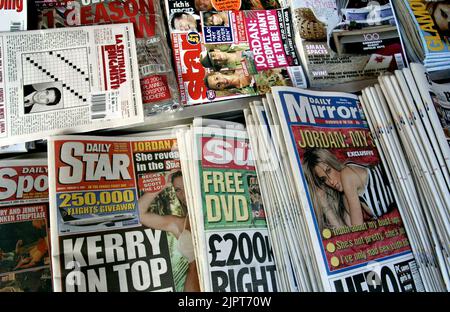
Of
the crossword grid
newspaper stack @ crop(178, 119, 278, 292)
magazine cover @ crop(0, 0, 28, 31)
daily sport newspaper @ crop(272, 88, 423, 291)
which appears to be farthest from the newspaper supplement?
magazine cover @ crop(0, 0, 28, 31)

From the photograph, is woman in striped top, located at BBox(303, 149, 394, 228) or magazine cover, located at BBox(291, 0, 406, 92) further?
magazine cover, located at BBox(291, 0, 406, 92)

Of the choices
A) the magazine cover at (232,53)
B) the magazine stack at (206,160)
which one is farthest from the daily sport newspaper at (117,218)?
the magazine cover at (232,53)

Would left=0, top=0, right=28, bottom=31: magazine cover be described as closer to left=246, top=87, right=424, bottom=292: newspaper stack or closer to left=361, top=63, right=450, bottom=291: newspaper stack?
left=246, top=87, right=424, bottom=292: newspaper stack

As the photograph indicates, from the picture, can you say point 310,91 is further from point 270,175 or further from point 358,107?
point 270,175

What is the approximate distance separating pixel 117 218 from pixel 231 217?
251 mm

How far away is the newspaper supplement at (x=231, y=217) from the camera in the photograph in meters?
0.82

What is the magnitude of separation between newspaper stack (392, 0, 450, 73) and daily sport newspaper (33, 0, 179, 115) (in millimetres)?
669

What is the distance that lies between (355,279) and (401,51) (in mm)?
646

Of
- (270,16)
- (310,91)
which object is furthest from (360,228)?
(270,16)

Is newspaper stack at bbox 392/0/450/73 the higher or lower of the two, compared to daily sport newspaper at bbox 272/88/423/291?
higher

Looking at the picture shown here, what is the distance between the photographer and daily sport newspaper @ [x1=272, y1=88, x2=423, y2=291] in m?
0.82

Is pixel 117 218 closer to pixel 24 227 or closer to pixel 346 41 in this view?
pixel 24 227

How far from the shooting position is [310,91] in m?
0.97
